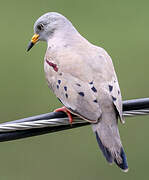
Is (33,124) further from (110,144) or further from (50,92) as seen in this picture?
(50,92)

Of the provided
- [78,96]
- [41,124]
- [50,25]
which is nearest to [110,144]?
[78,96]

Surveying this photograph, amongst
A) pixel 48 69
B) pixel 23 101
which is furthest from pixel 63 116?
pixel 23 101

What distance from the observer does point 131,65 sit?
12.5 m

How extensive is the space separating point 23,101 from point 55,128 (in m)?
4.83

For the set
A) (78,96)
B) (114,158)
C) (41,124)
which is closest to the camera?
(41,124)

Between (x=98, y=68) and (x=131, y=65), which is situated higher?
(x=98, y=68)

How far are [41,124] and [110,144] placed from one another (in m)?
0.81

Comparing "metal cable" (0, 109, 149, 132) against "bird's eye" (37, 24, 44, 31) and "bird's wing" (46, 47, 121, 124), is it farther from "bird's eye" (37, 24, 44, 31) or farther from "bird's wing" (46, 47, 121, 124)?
"bird's eye" (37, 24, 44, 31)

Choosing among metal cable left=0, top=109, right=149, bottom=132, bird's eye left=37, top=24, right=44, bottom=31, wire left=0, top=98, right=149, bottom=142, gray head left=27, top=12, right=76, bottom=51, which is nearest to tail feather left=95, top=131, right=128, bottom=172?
wire left=0, top=98, right=149, bottom=142

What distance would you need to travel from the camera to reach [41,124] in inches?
264

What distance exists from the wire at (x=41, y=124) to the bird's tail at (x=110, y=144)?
322mm

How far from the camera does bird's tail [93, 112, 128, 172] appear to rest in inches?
285

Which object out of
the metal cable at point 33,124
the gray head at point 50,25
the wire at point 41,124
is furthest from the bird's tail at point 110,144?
the gray head at point 50,25

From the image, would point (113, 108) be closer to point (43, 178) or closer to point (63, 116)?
point (63, 116)
